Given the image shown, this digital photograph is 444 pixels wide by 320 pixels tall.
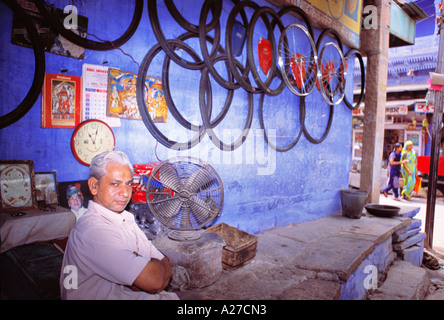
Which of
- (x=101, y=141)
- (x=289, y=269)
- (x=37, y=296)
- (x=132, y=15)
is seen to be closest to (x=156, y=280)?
(x=37, y=296)

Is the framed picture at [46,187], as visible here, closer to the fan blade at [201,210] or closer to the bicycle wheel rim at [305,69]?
the fan blade at [201,210]

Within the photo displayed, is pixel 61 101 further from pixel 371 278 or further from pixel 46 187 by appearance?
pixel 371 278

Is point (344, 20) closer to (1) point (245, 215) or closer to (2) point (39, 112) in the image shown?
(1) point (245, 215)

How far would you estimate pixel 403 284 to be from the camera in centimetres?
497

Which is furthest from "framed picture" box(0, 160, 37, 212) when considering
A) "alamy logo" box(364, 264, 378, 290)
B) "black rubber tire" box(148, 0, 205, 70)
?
"alamy logo" box(364, 264, 378, 290)

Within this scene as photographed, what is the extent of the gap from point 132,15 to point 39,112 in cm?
153

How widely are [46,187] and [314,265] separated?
128 inches

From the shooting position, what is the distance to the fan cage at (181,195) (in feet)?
9.72

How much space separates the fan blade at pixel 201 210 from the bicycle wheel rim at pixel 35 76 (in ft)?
5.81

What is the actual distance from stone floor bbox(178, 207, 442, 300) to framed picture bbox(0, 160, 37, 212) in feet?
5.36

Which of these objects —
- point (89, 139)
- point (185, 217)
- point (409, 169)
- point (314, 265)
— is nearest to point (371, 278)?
point (314, 265)

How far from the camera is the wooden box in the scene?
11.4 ft

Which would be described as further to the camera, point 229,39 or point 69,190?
point 229,39

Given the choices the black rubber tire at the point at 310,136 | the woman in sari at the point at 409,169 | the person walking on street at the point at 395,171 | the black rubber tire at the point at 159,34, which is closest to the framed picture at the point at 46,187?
the black rubber tire at the point at 159,34
